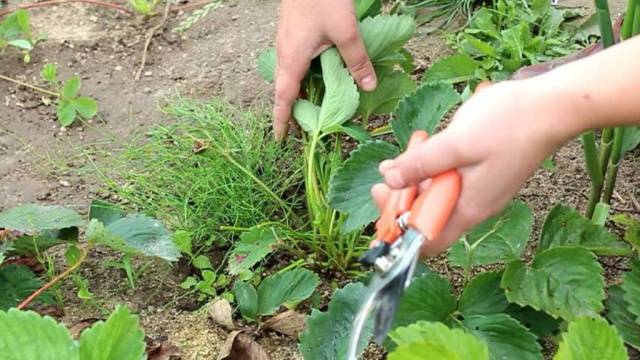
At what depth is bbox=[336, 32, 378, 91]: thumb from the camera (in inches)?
56.3

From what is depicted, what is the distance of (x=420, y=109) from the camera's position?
128cm

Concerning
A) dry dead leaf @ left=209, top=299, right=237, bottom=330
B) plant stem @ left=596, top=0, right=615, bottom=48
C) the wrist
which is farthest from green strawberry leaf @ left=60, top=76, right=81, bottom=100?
the wrist

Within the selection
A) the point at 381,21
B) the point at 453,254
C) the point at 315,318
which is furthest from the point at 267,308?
the point at 381,21

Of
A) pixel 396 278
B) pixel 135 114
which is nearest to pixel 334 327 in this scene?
pixel 396 278

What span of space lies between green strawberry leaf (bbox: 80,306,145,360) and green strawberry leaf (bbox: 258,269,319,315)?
0.87ft

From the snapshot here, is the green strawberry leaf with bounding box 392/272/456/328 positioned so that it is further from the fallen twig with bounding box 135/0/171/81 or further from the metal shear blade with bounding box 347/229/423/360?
the fallen twig with bounding box 135/0/171/81

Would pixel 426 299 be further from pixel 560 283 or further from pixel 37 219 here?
pixel 37 219

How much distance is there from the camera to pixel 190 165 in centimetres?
156

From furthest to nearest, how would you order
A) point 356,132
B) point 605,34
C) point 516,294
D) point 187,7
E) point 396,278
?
point 187,7
point 356,132
point 605,34
point 516,294
point 396,278

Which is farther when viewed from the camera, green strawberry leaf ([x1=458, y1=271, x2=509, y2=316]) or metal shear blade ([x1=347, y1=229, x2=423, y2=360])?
green strawberry leaf ([x1=458, y1=271, x2=509, y2=316])

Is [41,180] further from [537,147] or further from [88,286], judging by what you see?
[537,147]

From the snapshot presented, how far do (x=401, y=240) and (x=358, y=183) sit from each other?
0.36m

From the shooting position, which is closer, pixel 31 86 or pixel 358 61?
pixel 358 61

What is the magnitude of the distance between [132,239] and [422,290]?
0.40m
